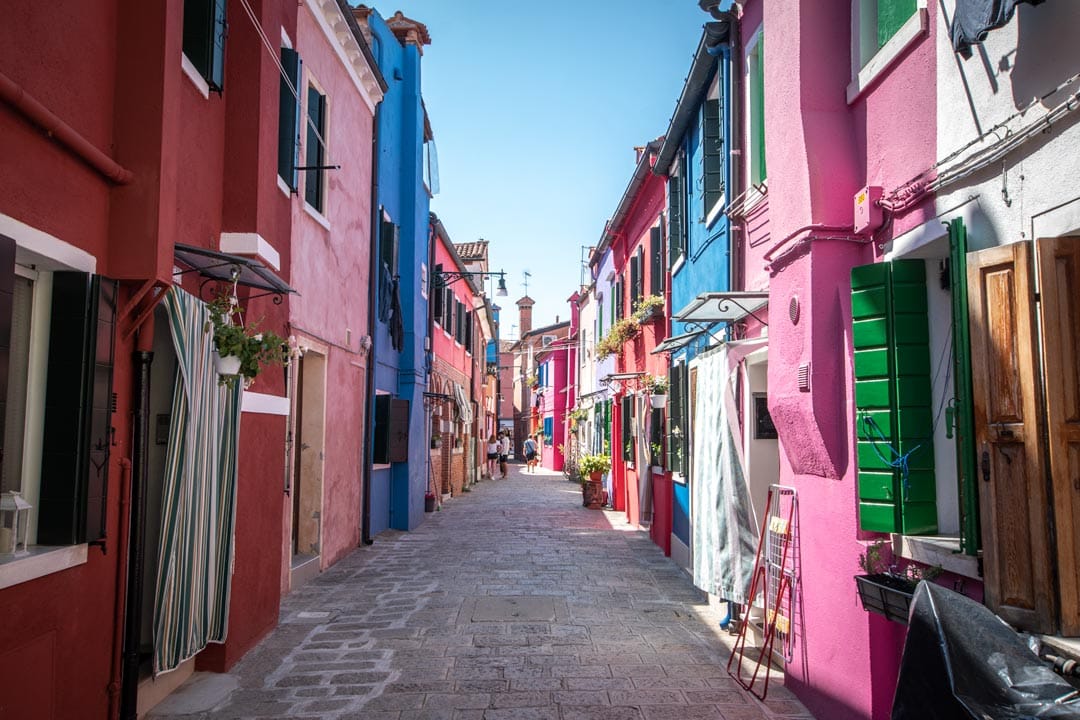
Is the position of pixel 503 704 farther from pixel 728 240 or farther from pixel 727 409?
pixel 728 240

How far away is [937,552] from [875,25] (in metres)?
3.21

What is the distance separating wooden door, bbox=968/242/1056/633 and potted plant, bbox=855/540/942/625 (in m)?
0.46

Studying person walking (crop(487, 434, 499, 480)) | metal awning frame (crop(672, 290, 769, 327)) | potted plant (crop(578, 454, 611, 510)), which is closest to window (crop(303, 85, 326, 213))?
metal awning frame (crop(672, 290, 769, 327))

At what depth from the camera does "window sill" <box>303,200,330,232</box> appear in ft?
31.4

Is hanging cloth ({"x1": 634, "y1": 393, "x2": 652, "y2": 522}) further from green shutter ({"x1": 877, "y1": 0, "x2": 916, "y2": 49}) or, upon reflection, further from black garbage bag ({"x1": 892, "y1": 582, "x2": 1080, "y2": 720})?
black garbage bag ({"x1": 892, "y1": 582, "x2": 1080, "y2": 720})

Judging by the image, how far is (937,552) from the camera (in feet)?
14.0

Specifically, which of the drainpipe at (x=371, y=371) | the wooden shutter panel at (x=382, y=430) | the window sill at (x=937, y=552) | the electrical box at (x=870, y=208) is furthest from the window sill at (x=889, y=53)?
the wooden shutter panel at (x=382, y=430)

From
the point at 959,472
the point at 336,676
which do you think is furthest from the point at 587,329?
the point at 959,472

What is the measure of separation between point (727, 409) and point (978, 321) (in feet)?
11.6

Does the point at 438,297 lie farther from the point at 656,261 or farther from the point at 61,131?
the point at 61,131

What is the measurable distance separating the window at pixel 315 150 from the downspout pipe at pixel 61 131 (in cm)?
498

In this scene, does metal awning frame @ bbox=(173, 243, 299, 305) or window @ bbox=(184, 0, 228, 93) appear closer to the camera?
metal awning frame @ bbox=(173, 243, 299, 305)

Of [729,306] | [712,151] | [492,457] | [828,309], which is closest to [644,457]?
[712,151]

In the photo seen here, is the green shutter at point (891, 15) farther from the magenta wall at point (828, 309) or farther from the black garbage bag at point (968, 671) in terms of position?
the black garbage bag at point (968, 671)
